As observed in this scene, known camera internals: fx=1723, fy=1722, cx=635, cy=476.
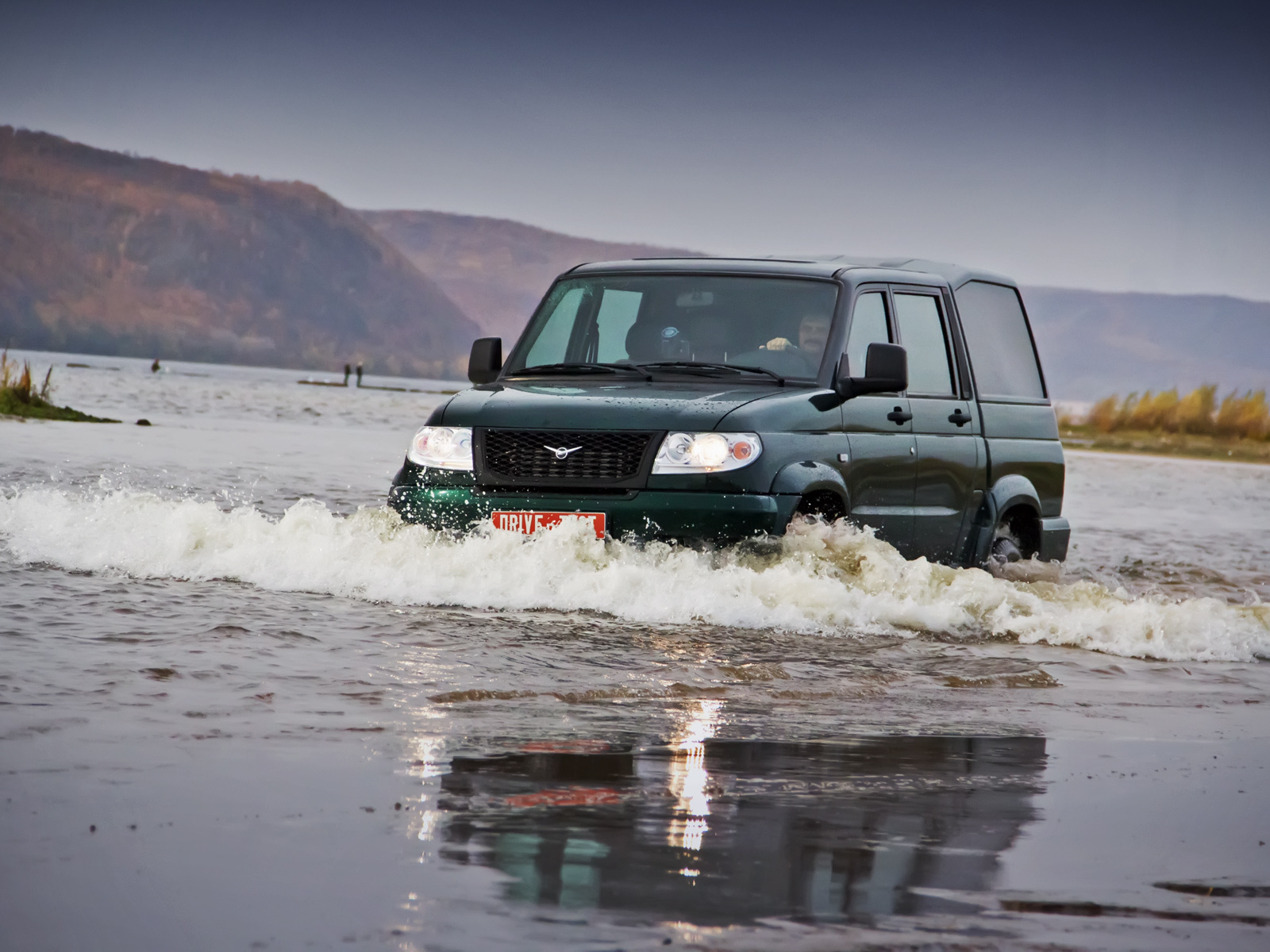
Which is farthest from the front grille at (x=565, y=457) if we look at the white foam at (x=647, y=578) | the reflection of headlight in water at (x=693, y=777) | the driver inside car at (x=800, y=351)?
the reflection of headlight in water at (x=693, y=777)

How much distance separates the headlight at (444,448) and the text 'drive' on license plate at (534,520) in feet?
1.08

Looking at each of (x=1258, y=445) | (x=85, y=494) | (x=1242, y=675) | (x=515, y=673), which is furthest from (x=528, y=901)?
(x=1258, y=445)

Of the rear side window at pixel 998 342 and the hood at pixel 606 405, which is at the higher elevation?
the rear side window at pixel 998 342

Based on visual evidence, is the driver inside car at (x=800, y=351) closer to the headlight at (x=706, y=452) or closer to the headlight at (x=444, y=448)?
the headlight at (x=706, y=452)

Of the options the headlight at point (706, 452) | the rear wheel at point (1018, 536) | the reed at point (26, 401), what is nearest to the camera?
the headlight at point (706, 452)

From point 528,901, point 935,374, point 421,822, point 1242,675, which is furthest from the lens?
point 935,374

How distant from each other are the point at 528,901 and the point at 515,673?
305 cm

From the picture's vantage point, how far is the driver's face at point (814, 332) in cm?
880

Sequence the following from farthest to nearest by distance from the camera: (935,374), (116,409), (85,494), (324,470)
Answer: 1. (116,409)
2. (324,470)
3. (85,494)
4. (935,374)

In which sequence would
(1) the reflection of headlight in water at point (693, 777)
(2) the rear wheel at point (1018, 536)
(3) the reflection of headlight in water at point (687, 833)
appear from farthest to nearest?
(2) the rear wheel at point (1018, 536) < (1) the reflection of headlight in water at point (693, 777) < (3) the reflection of headlight in water at point (687, 833)

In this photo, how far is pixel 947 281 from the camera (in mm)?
9797

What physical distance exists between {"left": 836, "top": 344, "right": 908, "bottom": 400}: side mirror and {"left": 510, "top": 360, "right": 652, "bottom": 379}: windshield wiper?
1022 mm

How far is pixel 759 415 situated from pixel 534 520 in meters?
1.17

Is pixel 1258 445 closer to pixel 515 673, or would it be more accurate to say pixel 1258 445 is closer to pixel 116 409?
pixel 116 409
